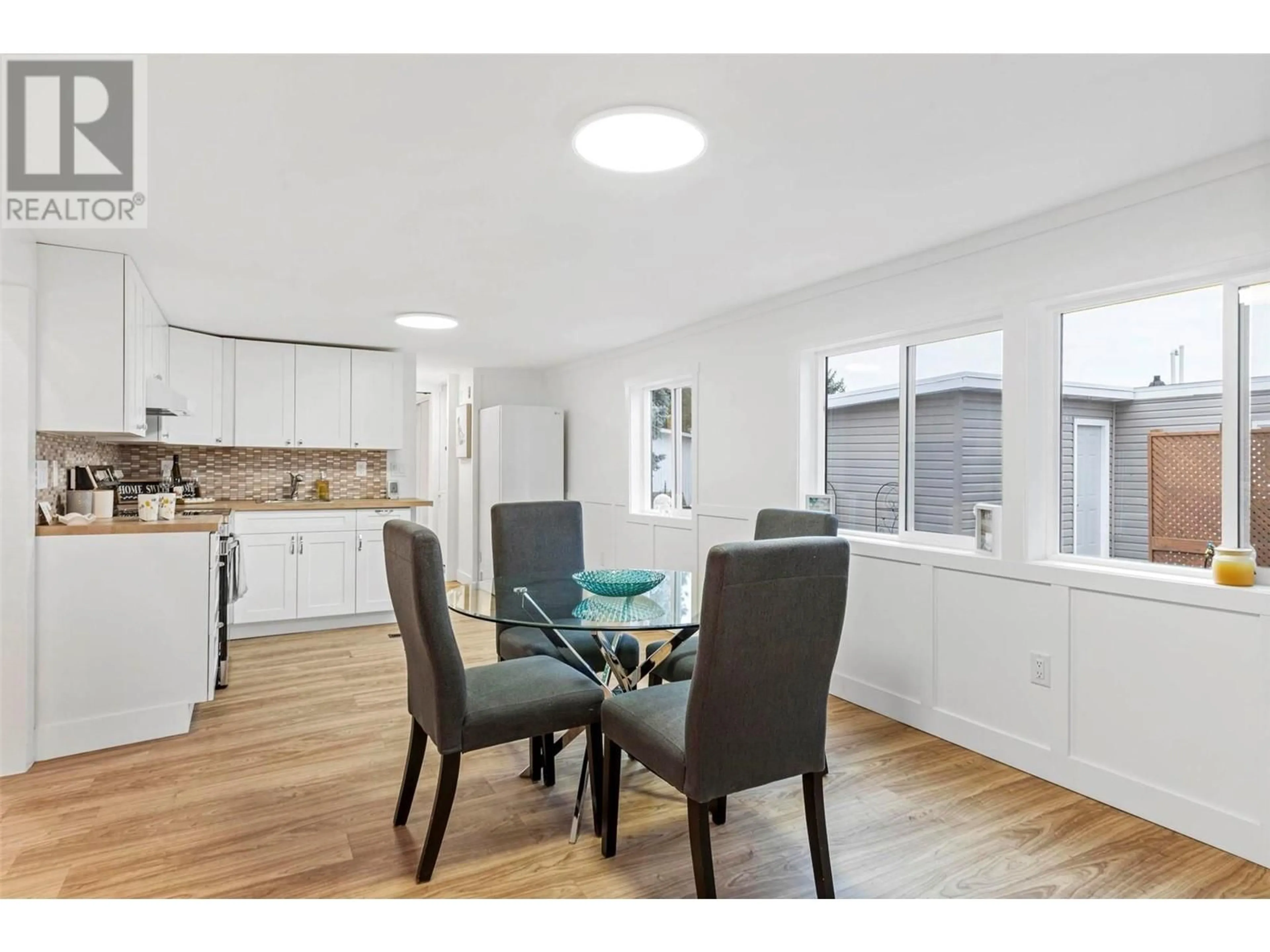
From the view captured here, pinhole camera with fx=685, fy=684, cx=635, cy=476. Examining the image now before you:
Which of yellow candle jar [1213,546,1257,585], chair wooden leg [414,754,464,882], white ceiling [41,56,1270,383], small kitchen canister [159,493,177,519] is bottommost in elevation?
chair wooden leg [414,754,464,882]

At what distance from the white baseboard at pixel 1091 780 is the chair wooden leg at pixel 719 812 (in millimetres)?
557

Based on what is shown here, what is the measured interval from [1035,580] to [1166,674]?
0.53 m

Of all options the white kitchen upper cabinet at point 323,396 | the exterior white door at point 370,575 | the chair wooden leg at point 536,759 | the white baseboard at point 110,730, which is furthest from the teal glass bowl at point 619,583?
the white kitchen upper cabinet at point 323,396

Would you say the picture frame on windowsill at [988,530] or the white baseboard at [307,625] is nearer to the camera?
the picture frame on windowsill at [988,530]

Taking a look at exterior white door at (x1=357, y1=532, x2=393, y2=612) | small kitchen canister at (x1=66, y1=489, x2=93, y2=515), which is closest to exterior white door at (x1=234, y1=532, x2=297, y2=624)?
exterior white door at (x1=357, y1=532, x2=393, y2=612)

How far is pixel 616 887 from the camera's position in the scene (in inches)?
77.8

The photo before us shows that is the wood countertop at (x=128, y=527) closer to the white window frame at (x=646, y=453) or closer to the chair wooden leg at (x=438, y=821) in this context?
the chair wooden leg at (x=438, y=821)

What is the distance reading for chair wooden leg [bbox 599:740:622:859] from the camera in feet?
6.91

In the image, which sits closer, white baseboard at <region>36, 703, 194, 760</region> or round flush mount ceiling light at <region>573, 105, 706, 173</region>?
round flush mount ceiling light at <region>573, 105, 706, 173</region>

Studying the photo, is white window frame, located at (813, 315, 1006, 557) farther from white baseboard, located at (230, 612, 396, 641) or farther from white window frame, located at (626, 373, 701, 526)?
white baseboard, located at (230, 612, 396, 641)

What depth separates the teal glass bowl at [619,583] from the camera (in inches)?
104

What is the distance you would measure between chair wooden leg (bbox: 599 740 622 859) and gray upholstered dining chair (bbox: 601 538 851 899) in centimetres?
18

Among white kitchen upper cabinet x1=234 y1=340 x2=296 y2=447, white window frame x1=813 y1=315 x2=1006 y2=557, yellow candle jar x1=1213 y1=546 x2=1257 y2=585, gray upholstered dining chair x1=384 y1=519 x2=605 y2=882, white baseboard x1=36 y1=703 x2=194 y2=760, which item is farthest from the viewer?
white kitchen upper cabinet x1=234 y1=340 x2=296 y2=447

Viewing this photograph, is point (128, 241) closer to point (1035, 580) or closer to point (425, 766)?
point (425, 766)
